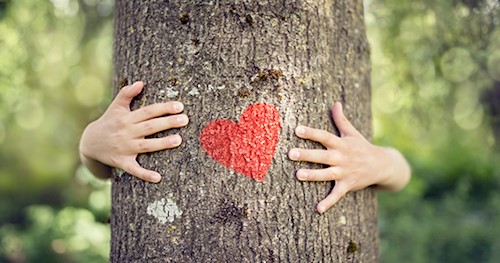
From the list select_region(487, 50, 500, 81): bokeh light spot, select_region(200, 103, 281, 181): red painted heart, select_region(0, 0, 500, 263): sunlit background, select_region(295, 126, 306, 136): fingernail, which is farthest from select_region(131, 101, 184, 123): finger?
select_region(487, 50, 500, 81): bokeh light spot

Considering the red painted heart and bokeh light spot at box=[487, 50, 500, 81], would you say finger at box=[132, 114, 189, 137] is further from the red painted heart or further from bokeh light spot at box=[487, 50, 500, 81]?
bokeh light spot at box=[487, 50, 500, 81]

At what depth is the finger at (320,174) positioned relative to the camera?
1.76 metres

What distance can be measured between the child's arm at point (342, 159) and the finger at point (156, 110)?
0.38m

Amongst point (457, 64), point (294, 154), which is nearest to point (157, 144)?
point (294, 154)

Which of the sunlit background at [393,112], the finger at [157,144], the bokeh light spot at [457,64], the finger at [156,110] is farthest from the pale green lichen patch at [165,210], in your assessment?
the bokeh light spot at [457,64]

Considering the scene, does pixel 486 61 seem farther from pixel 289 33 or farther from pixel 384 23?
pixel 289 33

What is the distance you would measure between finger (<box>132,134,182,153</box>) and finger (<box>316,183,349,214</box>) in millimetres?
500

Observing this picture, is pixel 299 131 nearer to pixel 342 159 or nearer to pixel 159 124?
pixel 342 159

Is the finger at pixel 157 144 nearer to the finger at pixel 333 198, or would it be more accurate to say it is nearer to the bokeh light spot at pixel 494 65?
the finger at pixel 333 198

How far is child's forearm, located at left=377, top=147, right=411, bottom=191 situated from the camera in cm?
214

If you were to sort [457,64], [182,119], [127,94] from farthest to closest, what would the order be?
[457,64], [127,94], [182,119]

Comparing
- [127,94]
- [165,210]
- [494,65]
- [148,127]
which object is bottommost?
[165,210]

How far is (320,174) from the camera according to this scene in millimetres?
1791

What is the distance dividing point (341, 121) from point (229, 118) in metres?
0.41
